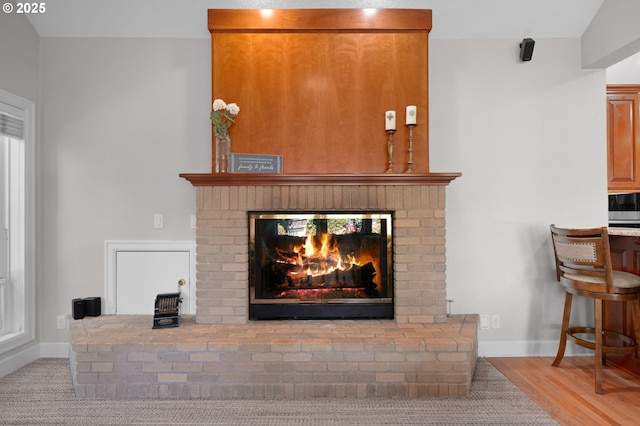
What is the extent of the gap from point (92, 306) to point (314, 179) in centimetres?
193

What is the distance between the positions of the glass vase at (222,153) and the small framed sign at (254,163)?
50 mm

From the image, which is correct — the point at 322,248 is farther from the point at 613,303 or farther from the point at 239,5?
the point at 613,303

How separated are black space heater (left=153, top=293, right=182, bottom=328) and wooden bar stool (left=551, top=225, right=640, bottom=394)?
2.68 meters

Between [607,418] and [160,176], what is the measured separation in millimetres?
3277

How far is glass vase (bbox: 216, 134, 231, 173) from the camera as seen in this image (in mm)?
2725

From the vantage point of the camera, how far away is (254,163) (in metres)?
2.72

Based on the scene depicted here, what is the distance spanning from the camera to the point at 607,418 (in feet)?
6.86

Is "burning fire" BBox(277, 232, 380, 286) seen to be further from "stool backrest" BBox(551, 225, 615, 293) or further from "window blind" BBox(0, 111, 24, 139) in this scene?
"window blind" BBox(0, 111, 24, 139)

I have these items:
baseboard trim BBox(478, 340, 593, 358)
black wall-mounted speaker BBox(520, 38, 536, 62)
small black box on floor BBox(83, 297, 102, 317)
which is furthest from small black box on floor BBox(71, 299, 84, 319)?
black wall-mounted speaker BBox(520, 38, 536, 62)

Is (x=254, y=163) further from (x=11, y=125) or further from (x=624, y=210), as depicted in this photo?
(x=624, y=210)

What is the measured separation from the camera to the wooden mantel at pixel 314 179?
8.56 ft

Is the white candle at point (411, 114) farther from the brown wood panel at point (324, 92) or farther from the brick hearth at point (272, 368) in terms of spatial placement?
the brick hearth at point (272, 368)

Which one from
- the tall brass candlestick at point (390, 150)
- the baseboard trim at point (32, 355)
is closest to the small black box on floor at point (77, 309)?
the baseboard trim at point (32, 355)

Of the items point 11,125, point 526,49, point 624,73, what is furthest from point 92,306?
point 624,73
